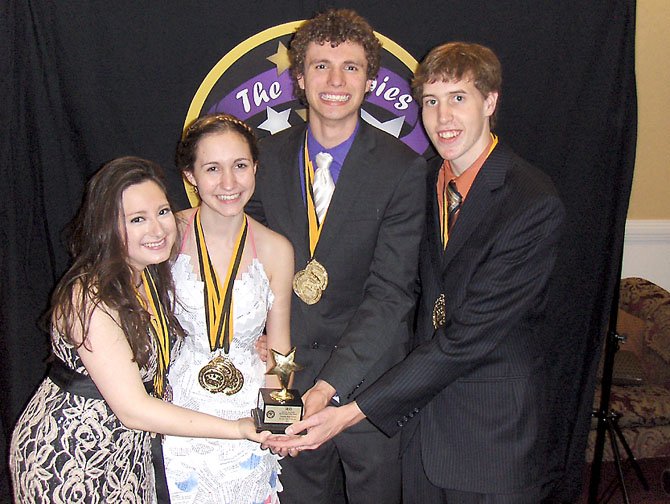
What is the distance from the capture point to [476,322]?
2.19 meters

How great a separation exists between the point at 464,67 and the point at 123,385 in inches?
56.8

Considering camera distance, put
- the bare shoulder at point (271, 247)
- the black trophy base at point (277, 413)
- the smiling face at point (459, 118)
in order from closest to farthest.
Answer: the black trophy base at point (277, 413), the smiling face at point (459, 118), the bare shoulder at point (271, 247)

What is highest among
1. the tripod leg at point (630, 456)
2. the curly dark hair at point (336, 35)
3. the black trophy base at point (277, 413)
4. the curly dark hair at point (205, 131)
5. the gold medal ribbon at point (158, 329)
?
the curly dark hair at point (336, 35)

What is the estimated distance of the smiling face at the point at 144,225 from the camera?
213 centimetres

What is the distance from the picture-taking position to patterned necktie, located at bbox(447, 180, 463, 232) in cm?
231

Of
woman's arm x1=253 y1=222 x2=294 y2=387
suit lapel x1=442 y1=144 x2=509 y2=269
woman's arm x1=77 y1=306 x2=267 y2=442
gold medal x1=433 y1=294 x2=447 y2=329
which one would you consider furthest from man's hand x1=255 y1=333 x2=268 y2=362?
suit lapel x1=442 y1=144 x2=509 y2=269

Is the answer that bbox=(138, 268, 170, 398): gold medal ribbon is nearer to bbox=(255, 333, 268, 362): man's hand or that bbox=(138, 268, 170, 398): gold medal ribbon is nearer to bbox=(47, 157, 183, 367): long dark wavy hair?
bbox=(47, 157, 183, 367): long dark wavy hair

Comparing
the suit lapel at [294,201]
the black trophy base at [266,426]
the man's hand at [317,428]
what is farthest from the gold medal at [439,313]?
the black trophy base at [266,426]

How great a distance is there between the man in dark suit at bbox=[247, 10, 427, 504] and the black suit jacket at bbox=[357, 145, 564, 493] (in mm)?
241

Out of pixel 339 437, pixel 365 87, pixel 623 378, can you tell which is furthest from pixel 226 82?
pixel 623 378

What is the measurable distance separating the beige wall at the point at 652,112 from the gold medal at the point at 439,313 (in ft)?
9.09

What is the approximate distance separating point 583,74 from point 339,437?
2.00 m

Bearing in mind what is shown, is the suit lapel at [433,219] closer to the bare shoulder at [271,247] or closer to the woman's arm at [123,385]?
the bare shoulder at [271,247]

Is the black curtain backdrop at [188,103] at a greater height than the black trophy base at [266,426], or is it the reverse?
the black curtain backdrop at [188,103]
